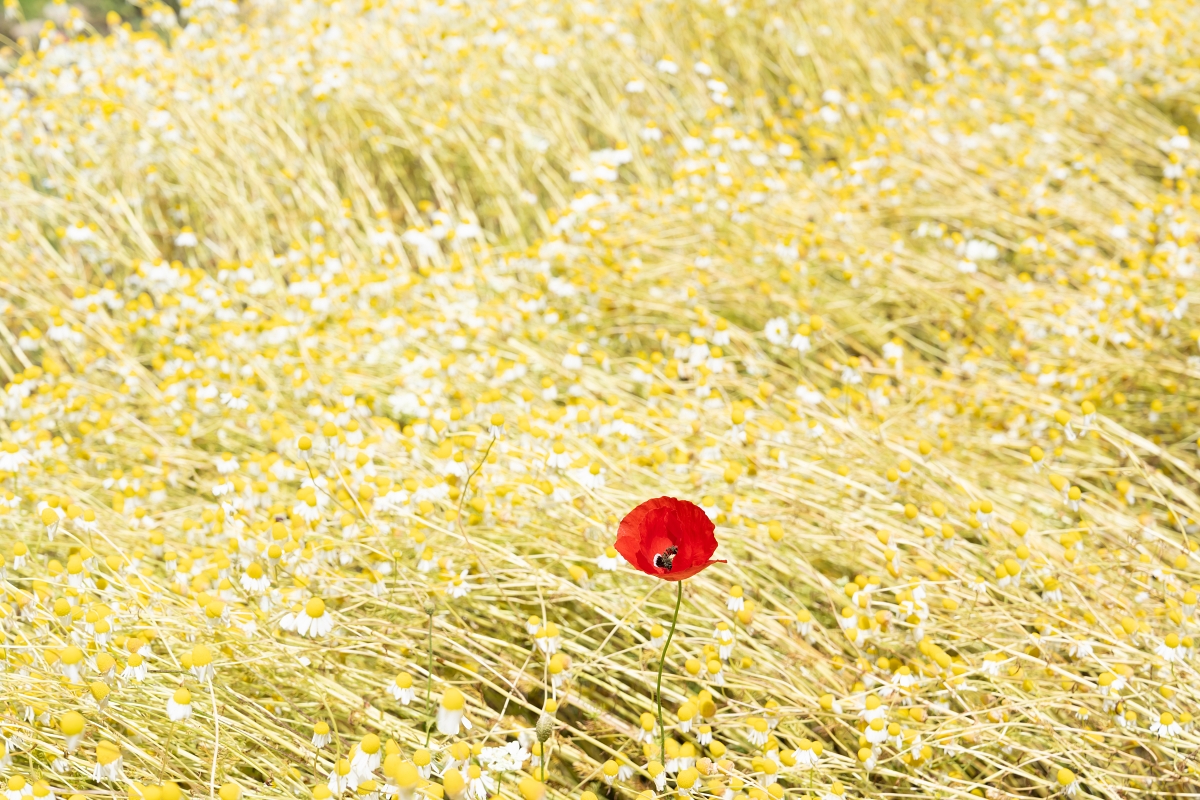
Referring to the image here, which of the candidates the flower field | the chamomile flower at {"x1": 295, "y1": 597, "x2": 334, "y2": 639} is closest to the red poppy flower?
the flower field

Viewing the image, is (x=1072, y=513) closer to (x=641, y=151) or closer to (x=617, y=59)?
(x=641, y=151)

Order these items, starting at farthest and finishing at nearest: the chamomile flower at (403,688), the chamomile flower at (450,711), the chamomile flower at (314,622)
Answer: the chamomile flower at (314,622)
the chamomile flower at (403,688)
the chamomile flower at (450,711)

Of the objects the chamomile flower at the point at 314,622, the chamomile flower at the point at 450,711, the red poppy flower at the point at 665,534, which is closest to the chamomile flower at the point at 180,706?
the chamomile flower at the point at 314,622

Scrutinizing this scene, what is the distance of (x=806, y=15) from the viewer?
4746mm

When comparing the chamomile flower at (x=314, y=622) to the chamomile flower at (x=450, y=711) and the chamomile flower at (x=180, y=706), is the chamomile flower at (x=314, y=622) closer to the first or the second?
the chamomile flower at (x=180, y=706)

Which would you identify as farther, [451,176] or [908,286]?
[451,176]

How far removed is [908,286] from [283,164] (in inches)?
98.0

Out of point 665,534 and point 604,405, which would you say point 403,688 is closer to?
point 665,534

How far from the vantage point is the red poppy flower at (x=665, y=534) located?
1289 mm

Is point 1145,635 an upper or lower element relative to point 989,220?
lower

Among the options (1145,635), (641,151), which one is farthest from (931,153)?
(1145,635)

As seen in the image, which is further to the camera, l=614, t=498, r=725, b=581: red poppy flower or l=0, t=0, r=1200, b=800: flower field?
l=0, t=0, r=1200, b=800: flower field

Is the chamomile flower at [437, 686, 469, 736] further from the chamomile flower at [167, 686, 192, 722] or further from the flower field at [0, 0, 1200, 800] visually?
the chamomile flower at [167, 686, 192, 722]

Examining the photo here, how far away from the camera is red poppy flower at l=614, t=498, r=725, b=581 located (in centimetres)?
129
